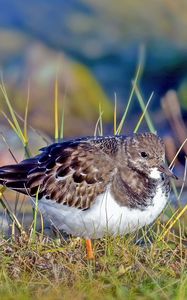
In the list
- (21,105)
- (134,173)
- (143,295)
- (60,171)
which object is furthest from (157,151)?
(21,105)

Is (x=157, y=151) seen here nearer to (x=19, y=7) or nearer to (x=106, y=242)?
(x=106, y=242)

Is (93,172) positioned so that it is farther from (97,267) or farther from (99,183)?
(97,267)

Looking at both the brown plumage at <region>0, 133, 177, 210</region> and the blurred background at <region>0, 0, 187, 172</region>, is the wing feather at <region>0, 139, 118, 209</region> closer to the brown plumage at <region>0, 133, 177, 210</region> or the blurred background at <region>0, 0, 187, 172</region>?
the brown plumage at <region>0, 133, 177, 210</region>

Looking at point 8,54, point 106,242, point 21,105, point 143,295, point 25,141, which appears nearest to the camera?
point 143,295

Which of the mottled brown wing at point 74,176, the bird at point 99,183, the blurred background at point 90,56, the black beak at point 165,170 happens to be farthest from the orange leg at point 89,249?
the blurred background at point 90,56

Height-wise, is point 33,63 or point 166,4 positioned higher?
point 166,4

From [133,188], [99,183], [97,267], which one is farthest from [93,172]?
[97,267]
